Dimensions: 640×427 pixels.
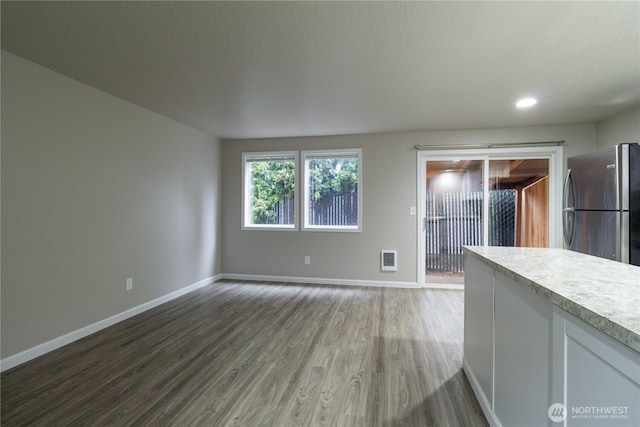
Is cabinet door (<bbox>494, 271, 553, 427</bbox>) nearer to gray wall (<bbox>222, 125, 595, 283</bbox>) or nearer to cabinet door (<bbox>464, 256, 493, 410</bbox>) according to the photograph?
cabinet door (<bbox>464, 256, 493, 410</bbox>)

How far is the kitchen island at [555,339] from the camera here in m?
0.70

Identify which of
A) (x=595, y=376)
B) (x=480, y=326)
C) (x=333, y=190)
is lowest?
(x=480, y=326)

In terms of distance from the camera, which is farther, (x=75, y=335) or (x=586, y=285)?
(x=75, y=335)

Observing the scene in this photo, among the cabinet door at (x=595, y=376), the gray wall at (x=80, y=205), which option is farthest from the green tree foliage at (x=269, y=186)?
the cabinet door at (x=595, y=376)

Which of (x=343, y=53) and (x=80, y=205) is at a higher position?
(x=343, y=53)

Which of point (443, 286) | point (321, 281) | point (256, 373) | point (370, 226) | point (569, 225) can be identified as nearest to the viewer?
point (256, 373)

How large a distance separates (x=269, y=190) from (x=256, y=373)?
3191 millimetres

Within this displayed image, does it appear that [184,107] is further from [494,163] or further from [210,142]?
[494,163]

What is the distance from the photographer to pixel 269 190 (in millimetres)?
4758

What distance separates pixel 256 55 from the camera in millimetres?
2107

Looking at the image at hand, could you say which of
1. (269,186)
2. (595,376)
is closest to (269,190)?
(269,186)

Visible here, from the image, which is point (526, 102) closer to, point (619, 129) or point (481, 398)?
point (619, 129)

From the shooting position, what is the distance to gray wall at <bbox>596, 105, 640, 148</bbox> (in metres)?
3.08

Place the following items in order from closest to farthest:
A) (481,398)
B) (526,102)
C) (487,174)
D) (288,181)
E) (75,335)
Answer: (481,398) < (75,335) < (526,102) < (487,174) < (288,181)
